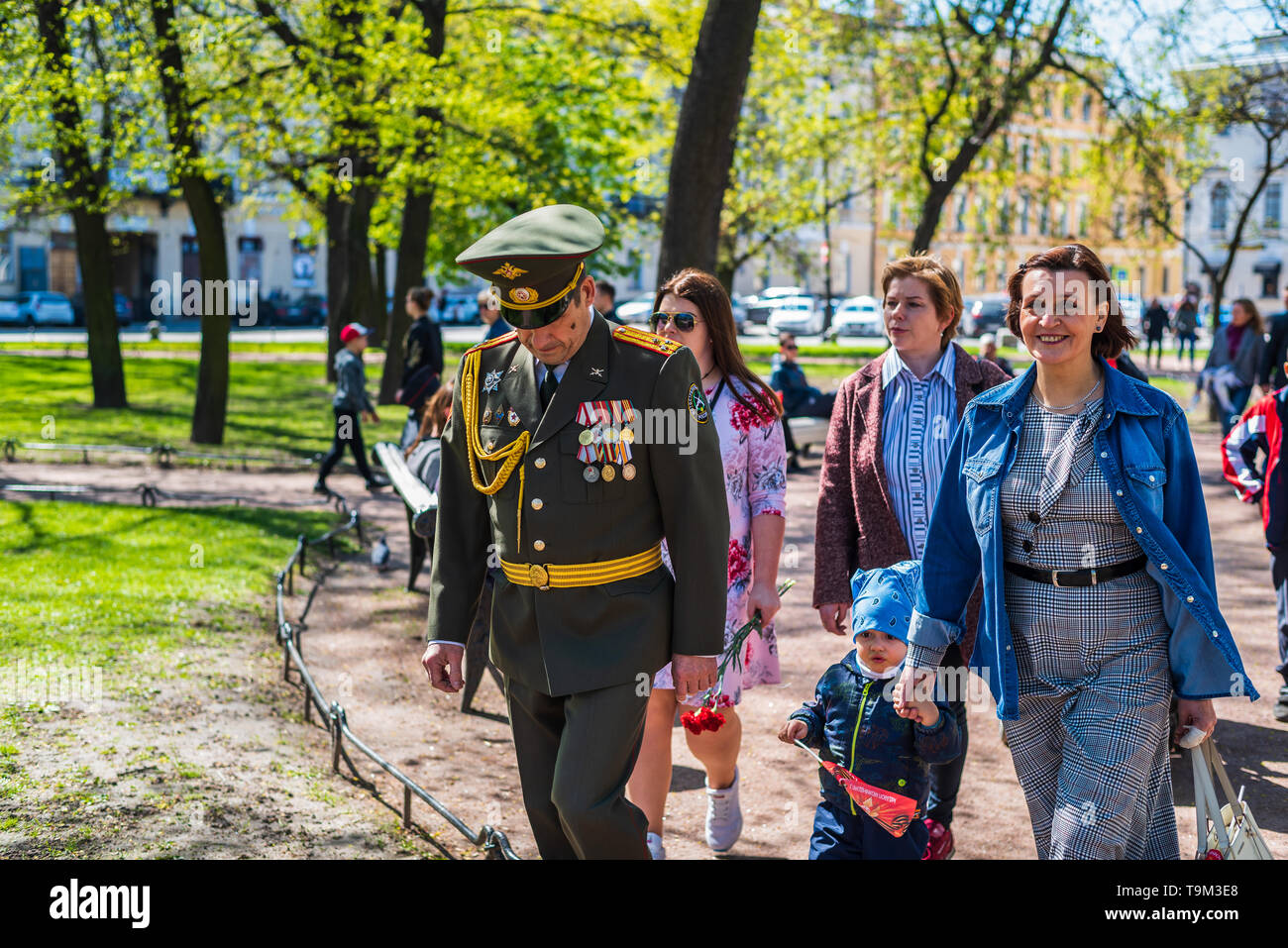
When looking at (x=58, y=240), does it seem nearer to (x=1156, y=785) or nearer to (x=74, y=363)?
(x=74, y=363)

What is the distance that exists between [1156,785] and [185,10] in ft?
62.0

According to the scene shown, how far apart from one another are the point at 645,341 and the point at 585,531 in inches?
22.4

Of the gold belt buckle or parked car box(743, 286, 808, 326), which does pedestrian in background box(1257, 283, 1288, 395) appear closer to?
the gold belt buckle

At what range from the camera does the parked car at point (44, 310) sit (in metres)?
43.7

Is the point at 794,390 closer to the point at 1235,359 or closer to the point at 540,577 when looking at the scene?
the point at 1235,359

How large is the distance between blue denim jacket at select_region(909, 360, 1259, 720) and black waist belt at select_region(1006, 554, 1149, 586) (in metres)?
0.06

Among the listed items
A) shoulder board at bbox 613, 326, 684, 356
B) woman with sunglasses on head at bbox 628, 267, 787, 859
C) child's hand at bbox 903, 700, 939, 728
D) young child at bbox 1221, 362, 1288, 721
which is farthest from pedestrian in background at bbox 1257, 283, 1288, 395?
shoulder board at bbox 613, 326, 684, 356

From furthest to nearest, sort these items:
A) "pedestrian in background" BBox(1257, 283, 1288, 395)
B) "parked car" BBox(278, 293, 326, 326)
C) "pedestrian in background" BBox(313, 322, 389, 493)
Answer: "parked car" BBox(278, 293, 326, 326) → "pedestrian in background" BBox(313, 322, 389, 493) → "pedestrian in background" BBox(1257, 283, 1288, 395)

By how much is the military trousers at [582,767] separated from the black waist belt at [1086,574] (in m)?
1.11

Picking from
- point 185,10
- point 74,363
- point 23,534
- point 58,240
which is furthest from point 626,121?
point 58,240

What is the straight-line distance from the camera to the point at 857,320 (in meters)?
47.3

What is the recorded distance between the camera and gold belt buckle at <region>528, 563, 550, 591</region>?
3.77 metres

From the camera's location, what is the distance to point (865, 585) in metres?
4.55
